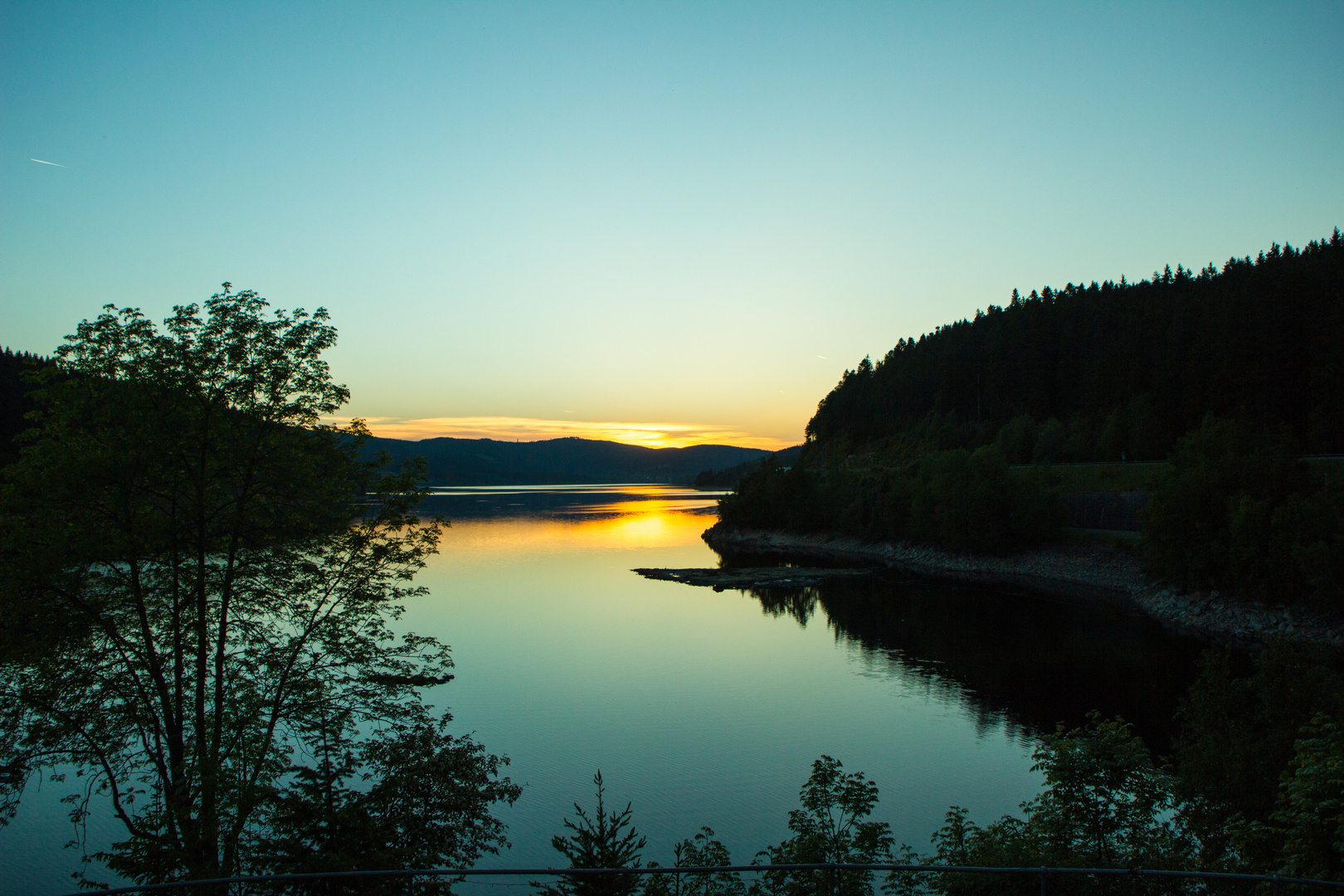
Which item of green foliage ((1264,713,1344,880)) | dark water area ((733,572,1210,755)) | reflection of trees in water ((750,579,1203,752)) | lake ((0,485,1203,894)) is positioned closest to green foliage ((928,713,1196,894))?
green foliage ((1264,713,1344,880))

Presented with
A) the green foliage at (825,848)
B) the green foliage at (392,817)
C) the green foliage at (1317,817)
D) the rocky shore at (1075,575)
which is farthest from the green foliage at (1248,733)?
the green foliage at (392,817)

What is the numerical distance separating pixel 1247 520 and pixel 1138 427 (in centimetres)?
4016

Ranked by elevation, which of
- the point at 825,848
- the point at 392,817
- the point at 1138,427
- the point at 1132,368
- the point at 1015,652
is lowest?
the point at 1015,652

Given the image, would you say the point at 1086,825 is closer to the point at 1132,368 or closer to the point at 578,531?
the point at 1132,368

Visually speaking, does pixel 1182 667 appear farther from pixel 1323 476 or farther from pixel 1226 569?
pixel 1323 476

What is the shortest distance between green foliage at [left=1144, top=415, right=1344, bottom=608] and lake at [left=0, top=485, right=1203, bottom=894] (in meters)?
5.39

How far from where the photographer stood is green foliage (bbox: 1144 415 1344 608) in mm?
40500

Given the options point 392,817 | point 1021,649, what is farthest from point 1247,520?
point 392,817

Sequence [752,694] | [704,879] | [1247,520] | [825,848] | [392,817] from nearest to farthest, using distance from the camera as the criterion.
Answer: [825,848] → [392,817] → [704,879] → [752,694] → [1247,520]

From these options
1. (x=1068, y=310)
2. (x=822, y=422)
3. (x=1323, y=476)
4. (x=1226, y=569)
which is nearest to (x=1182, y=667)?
(x=1226, y=569)

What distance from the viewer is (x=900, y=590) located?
6062cm

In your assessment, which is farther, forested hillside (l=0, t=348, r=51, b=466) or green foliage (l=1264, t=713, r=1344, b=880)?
forested hillside (l=0, t=348, r=51, b=466)

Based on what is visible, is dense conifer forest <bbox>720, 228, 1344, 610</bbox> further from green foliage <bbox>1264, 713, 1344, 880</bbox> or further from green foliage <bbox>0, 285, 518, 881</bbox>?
green foliage <bbox>0, 285, 518, 881</bbox>

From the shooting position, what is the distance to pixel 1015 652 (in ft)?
130
